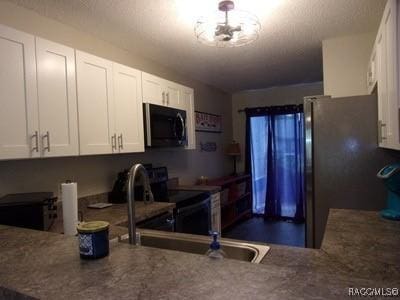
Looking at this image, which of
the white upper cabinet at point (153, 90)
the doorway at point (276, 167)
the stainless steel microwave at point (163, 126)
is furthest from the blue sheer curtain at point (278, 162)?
the white upper cabinet at point (153, 90)

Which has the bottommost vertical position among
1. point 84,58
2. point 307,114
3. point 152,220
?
point 152,220

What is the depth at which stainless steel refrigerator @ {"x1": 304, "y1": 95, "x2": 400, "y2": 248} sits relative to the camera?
2.10 metres

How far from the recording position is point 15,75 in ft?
5.33

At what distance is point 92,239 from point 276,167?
437 centimetres

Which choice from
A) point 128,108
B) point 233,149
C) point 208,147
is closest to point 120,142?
point 128,108

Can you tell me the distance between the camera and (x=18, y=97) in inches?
64.5

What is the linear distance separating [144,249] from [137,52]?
2.40 metres

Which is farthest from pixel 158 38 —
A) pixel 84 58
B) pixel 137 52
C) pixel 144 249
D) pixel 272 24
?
pixel 144 249

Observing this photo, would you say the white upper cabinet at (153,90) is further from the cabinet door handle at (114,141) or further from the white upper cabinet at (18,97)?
the white upper cabinet at (18,97)

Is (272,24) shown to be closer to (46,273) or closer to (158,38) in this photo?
(158,38)

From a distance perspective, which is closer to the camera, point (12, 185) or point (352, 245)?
point (352, 245)

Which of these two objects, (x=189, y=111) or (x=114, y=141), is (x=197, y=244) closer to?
(x=114, y=141)

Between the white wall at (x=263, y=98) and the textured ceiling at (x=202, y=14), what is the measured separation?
4.16ft

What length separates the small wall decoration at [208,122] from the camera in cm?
432
